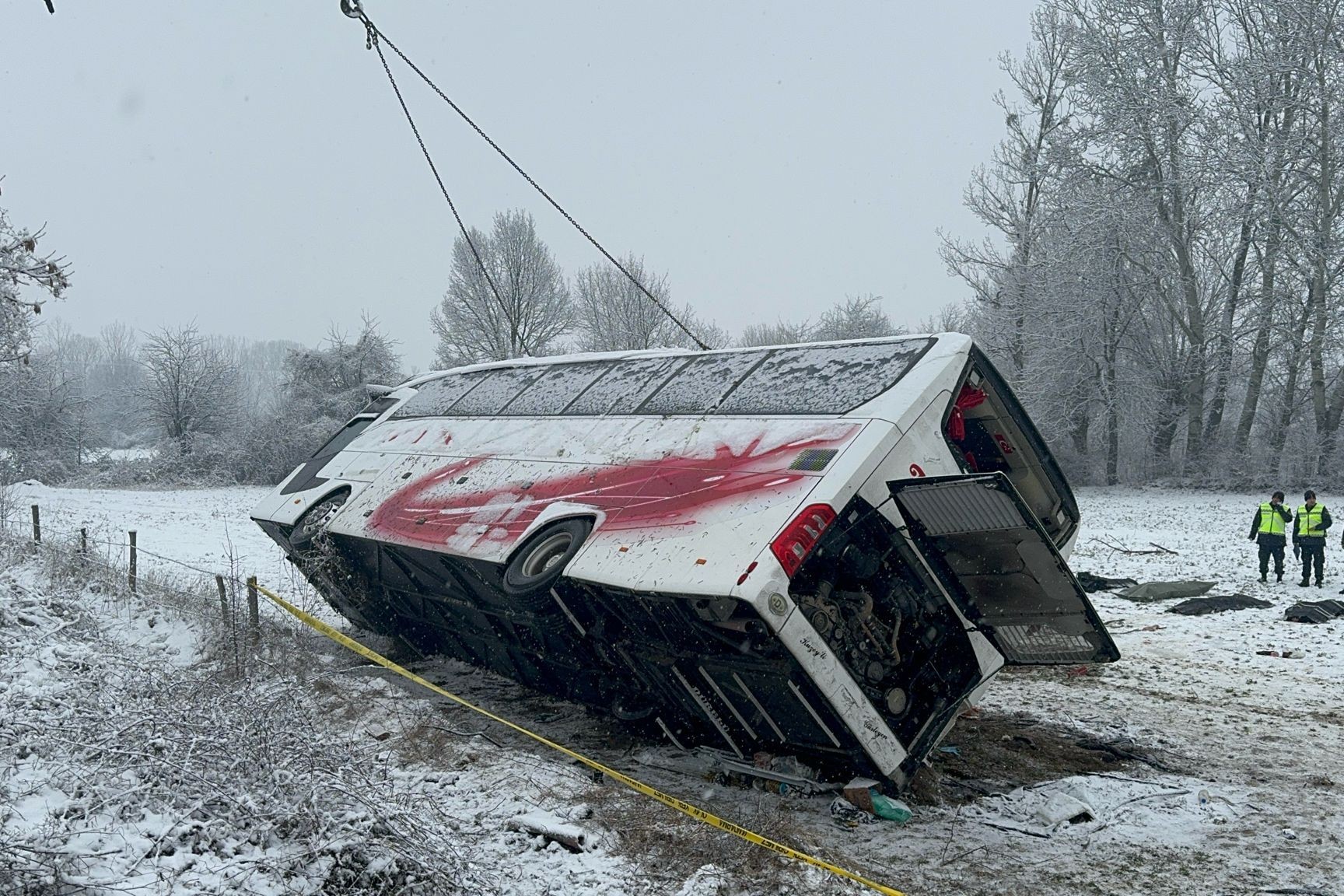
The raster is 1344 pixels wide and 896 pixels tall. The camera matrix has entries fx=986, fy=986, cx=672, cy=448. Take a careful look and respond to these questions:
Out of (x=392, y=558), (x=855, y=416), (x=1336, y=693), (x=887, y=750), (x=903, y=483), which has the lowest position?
(x=1336, y=693)

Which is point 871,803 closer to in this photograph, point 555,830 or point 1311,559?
point 555,830

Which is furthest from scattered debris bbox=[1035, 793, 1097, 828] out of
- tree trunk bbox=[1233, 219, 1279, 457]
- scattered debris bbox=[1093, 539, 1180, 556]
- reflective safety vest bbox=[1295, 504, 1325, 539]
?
tree trunk bbox=[1233, 219, 1279, 457]

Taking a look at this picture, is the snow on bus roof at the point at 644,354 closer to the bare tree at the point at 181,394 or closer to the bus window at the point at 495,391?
the bus window at the point at 495,391

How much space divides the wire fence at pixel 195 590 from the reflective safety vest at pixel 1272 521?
1212 centimetres

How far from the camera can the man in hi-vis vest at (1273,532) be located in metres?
13.2

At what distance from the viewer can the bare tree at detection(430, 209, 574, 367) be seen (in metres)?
37.3

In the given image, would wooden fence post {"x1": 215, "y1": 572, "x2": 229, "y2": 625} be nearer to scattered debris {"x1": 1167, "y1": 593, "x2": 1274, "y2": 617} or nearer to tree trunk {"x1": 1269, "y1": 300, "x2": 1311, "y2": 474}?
scattered debris {"x1": 1167, "y1": 593, "x2": 1274, "y2": 617}

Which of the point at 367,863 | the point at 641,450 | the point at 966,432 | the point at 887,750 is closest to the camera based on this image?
the point at 367,863

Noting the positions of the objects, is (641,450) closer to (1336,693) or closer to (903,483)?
(903,483)

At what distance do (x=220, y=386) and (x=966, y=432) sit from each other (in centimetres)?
3978

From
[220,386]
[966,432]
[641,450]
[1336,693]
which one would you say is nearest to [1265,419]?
[1336,693]

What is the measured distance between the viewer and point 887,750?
515cm

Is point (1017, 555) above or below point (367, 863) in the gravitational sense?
above

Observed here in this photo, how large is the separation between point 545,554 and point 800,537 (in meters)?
1.78
